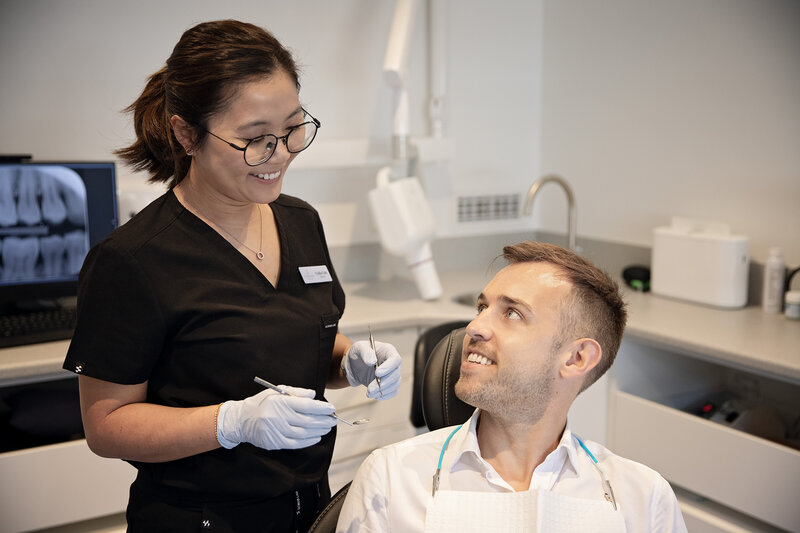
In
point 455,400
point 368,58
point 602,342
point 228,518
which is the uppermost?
point 368,58

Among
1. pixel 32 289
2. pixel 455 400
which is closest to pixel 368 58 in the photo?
pixel 32 289

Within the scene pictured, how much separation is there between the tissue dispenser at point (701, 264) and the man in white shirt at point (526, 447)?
50.0 inches

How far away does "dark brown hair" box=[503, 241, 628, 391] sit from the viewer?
57.9 inches

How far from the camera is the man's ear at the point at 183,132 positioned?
1374 millimetres

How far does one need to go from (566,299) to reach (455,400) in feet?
1.10

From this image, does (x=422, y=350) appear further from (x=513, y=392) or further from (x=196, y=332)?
(x=196, y=332)

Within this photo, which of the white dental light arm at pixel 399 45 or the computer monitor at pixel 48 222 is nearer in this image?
the computer monitor at pixel 48 222

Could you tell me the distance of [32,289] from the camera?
2.33 m

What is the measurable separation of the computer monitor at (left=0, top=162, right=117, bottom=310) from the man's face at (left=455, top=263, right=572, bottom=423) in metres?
1.39

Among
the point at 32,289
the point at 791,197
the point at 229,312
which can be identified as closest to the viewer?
the point at 229,312

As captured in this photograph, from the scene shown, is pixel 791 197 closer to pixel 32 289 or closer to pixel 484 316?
pixel 484 316

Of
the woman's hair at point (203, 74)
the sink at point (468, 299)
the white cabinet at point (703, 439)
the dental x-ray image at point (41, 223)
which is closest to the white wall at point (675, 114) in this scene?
the white cabinet at point (703, 439)

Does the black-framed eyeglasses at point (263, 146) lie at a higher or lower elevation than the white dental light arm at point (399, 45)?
lower

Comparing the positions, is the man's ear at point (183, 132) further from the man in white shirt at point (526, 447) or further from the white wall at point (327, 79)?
the white wall at point (327, 79)
